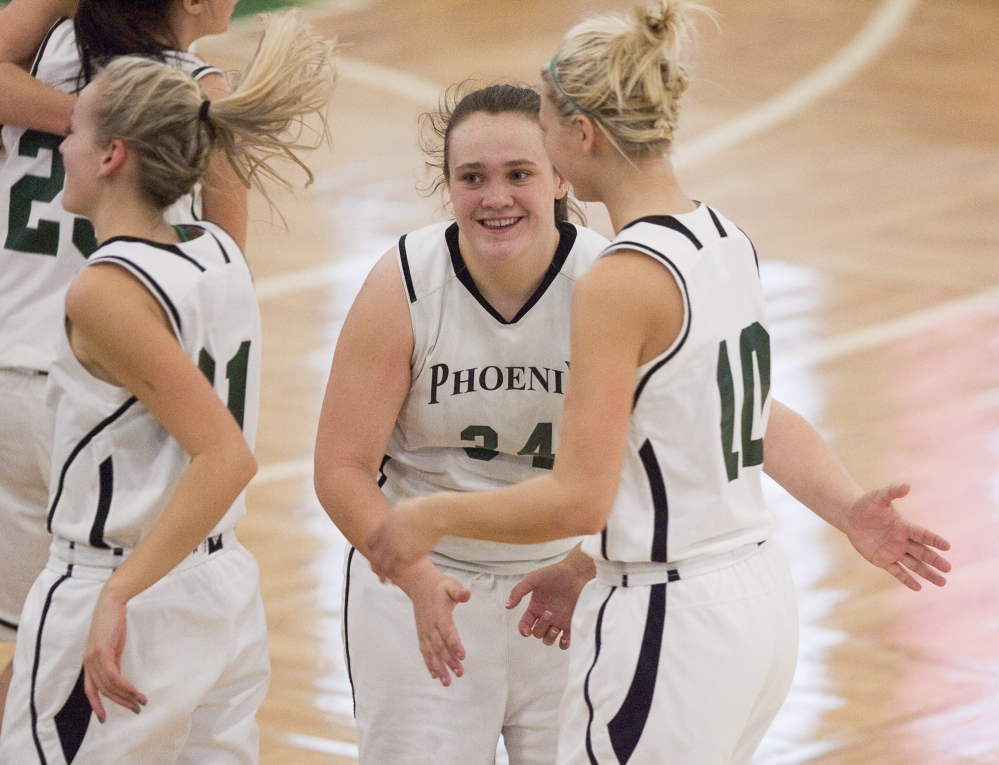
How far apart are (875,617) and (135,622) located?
2738 mm

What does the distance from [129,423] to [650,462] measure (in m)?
0.89

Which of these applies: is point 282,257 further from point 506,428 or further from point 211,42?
point 506,428

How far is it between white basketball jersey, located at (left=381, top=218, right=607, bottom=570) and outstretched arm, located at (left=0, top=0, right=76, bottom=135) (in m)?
0.91

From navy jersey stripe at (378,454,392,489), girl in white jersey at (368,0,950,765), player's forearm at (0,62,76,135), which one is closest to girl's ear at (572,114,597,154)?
girl in white jersey at (368,0,950,765)

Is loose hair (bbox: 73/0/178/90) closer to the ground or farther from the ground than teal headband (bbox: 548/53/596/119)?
closer to the ground

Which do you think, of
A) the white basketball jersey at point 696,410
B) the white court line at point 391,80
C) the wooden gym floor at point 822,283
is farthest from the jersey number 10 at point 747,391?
the white court line at point 391,80

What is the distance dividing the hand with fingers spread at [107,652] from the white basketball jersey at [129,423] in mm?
155

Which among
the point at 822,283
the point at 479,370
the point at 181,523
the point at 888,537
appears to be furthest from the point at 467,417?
the point at 822,283

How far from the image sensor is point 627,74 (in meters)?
2.32

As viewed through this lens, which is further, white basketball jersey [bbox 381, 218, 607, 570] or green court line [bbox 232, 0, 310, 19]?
green court line [bbox 232, 0, 310, 19]

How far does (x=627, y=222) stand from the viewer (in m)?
2.38

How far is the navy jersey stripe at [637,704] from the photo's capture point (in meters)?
2.36

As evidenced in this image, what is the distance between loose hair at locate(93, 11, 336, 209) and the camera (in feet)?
8.50

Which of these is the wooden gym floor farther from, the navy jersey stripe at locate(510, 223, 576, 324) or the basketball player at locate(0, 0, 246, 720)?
the navy jersey stripe at locate(510, 223, 576, 324)
